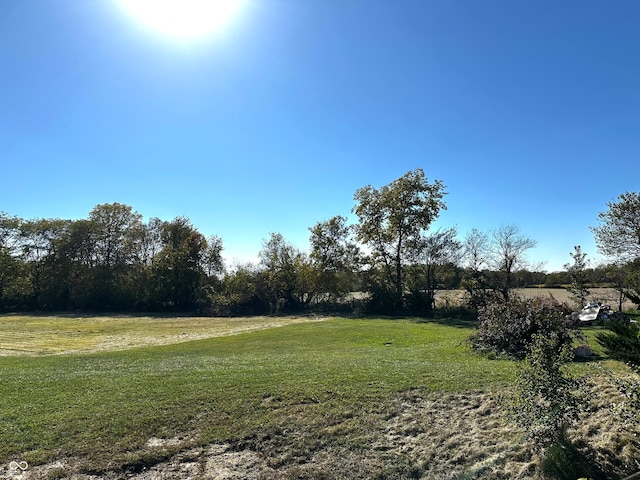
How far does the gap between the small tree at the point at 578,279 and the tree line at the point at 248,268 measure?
542 millimetres

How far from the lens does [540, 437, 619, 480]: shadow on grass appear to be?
163 inches

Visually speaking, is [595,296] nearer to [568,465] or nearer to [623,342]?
[568,465]

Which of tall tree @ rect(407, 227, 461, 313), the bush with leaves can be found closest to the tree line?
tall tree @ rect(407, 227, 461, 313)

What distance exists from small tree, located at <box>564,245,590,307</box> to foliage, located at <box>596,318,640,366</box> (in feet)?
A: 90.3

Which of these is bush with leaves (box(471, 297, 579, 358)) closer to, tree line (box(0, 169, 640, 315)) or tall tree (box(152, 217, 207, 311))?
tree line (box(0, 169, 640, 315))

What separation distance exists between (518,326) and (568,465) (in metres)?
7.64

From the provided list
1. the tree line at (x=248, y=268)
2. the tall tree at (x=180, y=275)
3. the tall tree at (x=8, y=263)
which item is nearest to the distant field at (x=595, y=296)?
the tree line at (x=248, y=268)

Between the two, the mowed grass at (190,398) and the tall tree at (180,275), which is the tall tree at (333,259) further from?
the mowed grass at (190,398)

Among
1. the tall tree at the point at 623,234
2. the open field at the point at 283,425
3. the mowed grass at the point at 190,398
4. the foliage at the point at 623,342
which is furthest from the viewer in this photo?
the tall tree at the point at 623,234

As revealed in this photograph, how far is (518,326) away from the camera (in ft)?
36.8

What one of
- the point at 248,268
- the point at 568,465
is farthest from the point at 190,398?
the point at 248,268

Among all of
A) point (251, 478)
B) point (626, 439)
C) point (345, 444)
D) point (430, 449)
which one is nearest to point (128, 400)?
point (251, 478)

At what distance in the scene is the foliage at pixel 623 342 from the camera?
3.53 meters

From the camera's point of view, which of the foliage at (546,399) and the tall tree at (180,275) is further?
the tall tree at (180,275)
